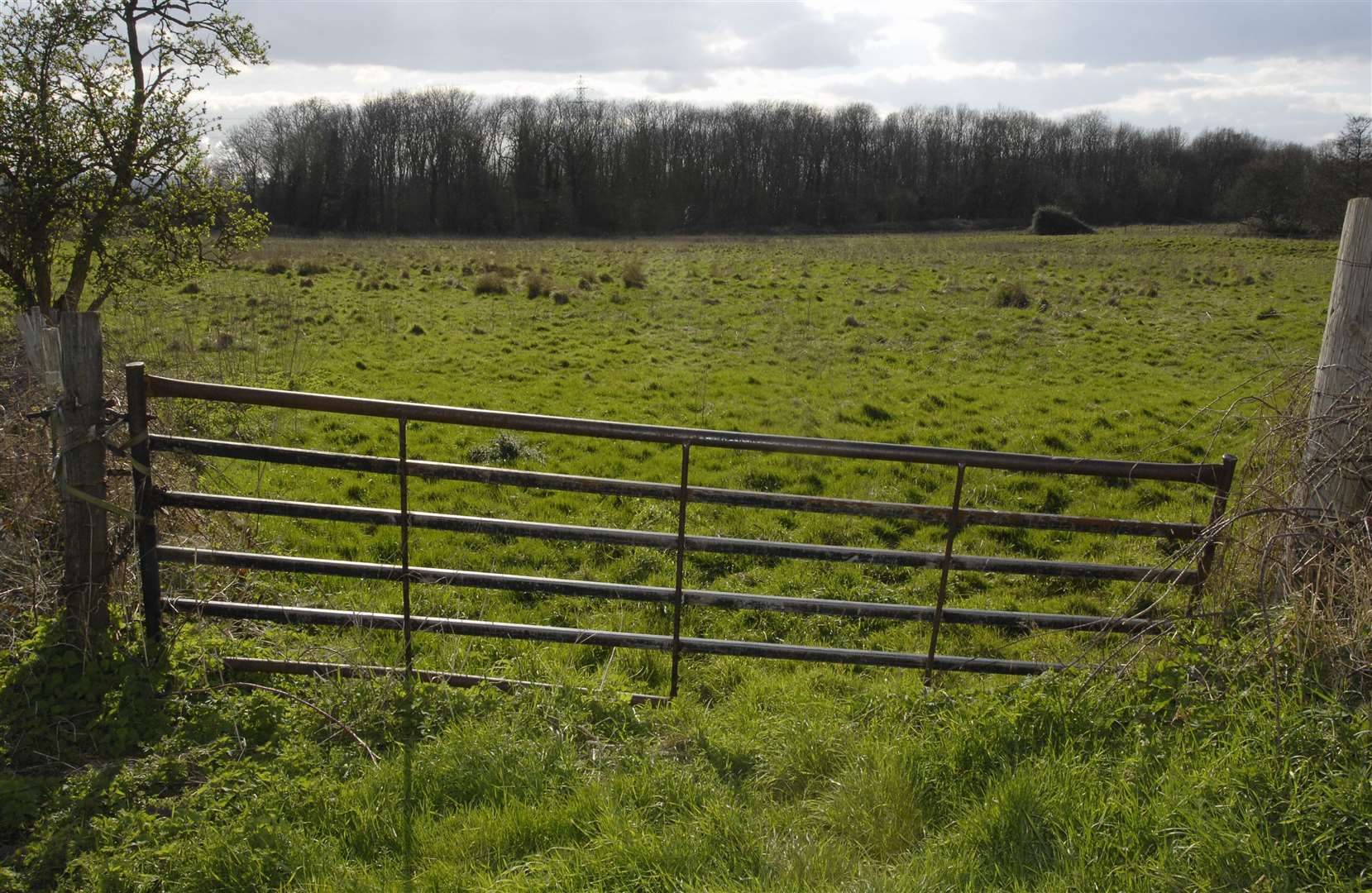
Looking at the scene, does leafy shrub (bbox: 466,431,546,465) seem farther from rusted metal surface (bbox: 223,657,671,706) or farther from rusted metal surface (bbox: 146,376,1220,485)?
rusted metal surface (bbox: 146,376,1220,485)

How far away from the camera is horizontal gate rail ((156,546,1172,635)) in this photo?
14.2ft

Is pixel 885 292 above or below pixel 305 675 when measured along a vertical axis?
above

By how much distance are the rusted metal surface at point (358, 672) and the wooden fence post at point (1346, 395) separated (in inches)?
125

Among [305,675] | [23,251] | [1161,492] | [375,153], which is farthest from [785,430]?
[375,153]

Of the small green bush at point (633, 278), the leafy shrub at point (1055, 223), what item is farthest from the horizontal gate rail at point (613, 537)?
the leafy shrub at point (1055, 223)

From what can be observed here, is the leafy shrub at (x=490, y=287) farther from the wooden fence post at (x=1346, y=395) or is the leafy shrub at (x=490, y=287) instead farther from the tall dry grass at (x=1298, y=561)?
the wooden fence post at (x=1346, y=395)

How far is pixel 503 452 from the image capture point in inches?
394

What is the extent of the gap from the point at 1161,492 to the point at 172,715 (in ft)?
30.7

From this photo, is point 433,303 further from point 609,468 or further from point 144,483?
point 144,483

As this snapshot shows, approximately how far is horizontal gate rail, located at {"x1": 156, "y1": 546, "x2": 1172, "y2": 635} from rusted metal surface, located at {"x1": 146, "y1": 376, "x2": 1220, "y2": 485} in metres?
0.77

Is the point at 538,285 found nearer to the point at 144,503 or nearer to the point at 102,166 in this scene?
the point at 102,166

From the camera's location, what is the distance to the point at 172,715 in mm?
3930

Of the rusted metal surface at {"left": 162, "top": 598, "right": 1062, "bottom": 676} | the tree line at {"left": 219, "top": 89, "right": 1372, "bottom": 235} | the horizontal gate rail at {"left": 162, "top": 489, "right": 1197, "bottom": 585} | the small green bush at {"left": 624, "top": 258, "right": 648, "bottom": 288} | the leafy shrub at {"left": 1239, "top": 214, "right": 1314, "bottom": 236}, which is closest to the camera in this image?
the horizontal gate rail at {"left": 162, "top": 489, "right": 1197, "bottom": 585}

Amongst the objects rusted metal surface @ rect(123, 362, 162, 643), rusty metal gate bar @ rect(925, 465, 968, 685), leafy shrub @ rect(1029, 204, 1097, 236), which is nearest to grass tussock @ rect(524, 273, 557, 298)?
rusted metal surface @ rect(123, 362, 162, 643)
